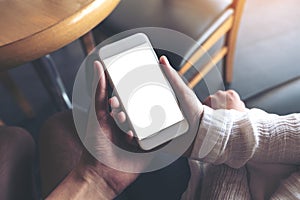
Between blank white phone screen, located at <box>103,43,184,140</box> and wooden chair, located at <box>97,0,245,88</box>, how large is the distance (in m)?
0.22

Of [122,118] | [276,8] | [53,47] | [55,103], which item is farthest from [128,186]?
[276,8]

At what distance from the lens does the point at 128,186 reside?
611 mm

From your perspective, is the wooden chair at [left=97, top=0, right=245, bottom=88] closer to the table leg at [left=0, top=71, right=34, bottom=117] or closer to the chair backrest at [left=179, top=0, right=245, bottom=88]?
the chair backrest at [left=179, top=0, right=245, bottom=88]

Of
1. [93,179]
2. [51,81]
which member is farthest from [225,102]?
[51,81]

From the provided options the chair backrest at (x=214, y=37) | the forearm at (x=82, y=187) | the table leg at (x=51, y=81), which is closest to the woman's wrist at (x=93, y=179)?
the forearm at (x=82, y=187)

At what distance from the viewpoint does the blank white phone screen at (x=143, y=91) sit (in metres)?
0.54

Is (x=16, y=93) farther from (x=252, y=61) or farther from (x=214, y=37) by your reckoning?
(x=252, y=61)

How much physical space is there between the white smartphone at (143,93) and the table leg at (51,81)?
0.51m

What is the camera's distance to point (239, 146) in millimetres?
519

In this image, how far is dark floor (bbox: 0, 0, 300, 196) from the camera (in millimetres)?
1136

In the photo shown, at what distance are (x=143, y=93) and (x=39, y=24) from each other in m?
0.19

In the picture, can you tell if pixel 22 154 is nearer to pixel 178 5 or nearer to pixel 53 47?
pixel 53 47

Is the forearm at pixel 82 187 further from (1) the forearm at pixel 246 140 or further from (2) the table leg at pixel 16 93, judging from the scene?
(2) the table leg at pixel 16 93

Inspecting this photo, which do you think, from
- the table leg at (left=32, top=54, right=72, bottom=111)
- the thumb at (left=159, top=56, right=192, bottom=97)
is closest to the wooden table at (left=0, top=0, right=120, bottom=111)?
the thumb at (left=159, top=56, right=192, bottom=97)
